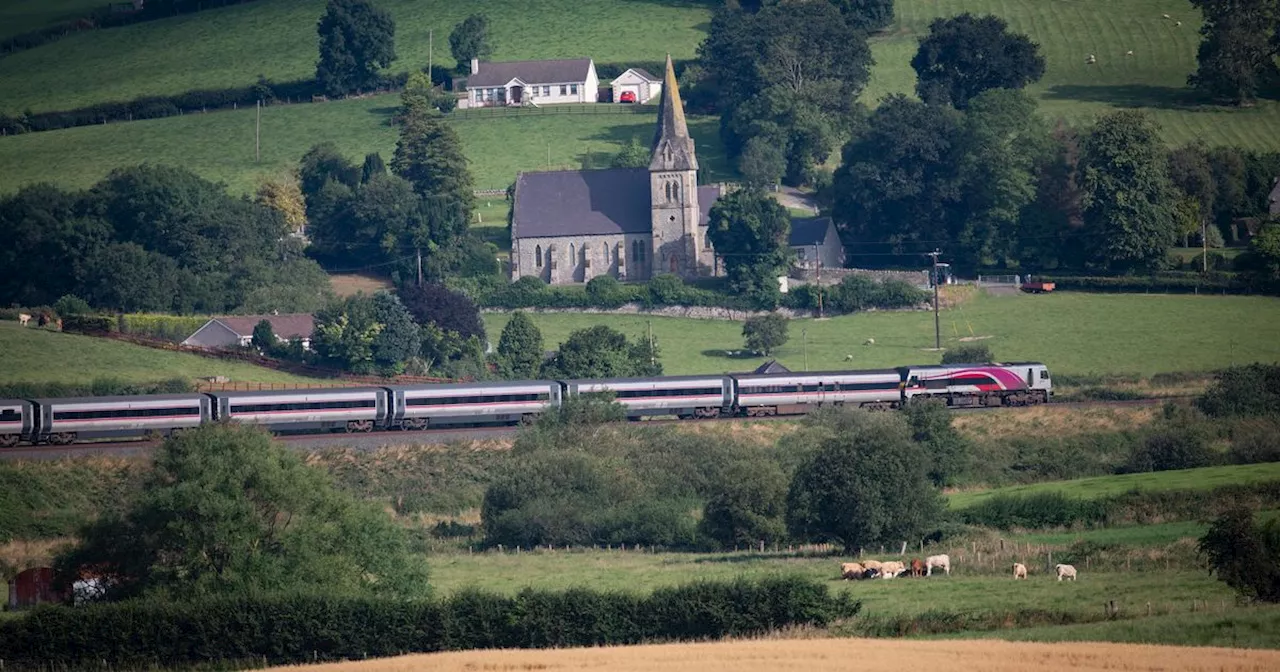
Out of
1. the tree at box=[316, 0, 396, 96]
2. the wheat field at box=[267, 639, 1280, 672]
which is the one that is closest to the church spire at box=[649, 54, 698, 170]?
the tree at box=[316, 0, 396, 96]

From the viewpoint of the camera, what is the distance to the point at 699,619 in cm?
4572

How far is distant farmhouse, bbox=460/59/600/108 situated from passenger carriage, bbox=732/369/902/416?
234 ft

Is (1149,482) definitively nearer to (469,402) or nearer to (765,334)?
(469,402)

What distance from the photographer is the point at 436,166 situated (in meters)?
124

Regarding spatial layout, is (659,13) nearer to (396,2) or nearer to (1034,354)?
(396,2)

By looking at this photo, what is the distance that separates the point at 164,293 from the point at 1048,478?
54.5 meters

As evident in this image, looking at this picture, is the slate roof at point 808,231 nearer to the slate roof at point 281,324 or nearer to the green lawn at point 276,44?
the slate roof at point 281,324

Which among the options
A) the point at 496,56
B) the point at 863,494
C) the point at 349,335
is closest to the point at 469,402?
the point at 349,335

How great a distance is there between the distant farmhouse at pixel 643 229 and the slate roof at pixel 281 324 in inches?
712

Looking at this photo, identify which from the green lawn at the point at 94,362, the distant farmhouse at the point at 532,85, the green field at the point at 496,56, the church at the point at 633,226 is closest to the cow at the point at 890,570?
the green lawn at the point at 94,362

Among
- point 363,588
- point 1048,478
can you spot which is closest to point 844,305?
point 1048,478

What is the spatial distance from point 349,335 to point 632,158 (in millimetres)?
39412

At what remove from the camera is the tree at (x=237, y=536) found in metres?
51.0

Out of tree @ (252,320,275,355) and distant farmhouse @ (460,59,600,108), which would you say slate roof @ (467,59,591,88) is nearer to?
distant farmhouse @ (460,59,600,108)
